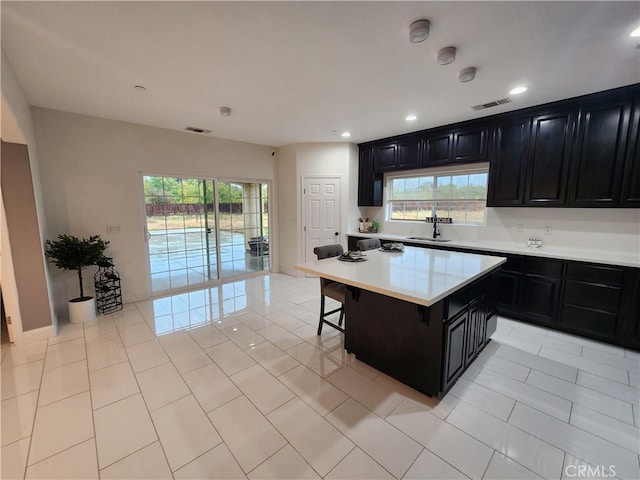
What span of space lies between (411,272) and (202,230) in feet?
12.5

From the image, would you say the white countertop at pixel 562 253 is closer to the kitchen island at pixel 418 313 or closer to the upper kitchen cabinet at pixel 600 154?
the upper kitchen cabinet at pixel 600 154

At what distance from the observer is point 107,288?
12.0ft

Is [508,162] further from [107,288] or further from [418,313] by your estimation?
[107,288]

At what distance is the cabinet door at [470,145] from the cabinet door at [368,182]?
1.45 metres

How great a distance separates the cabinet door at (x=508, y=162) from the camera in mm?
3365

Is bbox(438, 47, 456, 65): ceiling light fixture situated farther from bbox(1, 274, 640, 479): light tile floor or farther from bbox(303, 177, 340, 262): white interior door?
bbox(303, 177, 340, 262): white interior door

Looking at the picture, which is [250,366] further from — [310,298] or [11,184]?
[11,184]

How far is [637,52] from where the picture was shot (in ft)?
6.80

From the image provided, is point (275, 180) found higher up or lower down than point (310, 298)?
higher up

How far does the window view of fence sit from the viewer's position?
411 cm

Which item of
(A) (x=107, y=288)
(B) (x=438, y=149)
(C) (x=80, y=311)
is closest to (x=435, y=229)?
(B) (x=438, y=149)

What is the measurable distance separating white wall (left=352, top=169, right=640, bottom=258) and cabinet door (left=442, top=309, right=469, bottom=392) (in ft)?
7.35

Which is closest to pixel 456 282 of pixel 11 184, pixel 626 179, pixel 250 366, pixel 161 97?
pixel 250 366

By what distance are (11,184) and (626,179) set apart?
6232 mm
